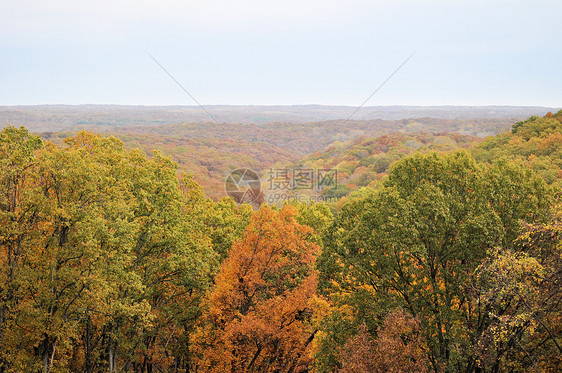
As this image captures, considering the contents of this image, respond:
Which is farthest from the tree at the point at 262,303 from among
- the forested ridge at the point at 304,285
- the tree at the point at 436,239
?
the tree at the point at 436,239

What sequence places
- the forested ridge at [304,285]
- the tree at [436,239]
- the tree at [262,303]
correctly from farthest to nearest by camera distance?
the tree at [262,303], the tree at [436,239], the forested ridge at [304,285]

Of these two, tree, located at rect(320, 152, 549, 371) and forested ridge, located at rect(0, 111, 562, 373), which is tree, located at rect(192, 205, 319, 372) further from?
tree, located at rect(320, 152, 549, 371)

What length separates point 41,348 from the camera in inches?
786

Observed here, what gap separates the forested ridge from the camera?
624 inches

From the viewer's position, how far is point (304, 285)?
25.0 meters

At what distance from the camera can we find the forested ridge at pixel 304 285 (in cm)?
1586

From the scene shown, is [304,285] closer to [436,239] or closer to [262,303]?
[262,303]

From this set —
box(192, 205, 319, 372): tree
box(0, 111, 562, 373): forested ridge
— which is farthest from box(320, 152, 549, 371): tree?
box(192, 205, 319, 372): tree

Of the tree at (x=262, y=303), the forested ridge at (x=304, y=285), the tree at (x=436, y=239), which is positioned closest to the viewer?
the forested ridge at (x=304, y=285)

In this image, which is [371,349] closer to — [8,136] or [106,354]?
[106,354]

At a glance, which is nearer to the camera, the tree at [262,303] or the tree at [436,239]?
the tree at [436,239]

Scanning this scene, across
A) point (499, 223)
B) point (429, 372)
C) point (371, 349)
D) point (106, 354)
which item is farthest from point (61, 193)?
point (499, 223)

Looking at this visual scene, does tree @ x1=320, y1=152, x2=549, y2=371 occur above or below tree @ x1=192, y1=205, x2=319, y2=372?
above

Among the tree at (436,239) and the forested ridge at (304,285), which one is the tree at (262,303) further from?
the tree at (436,239)
